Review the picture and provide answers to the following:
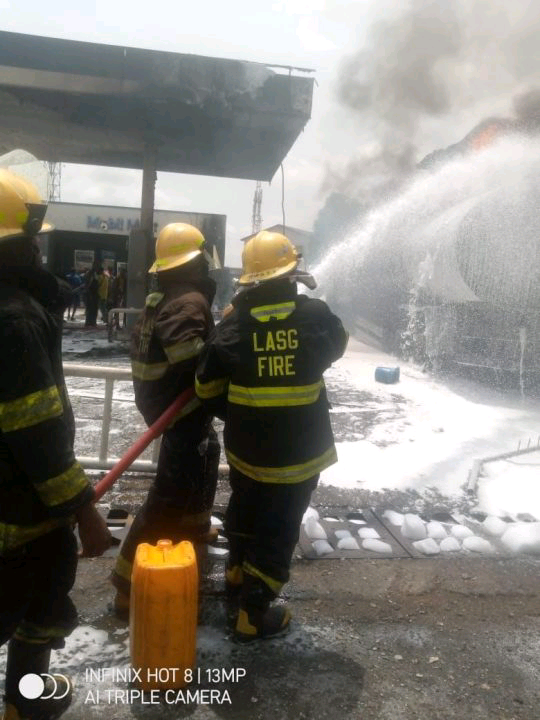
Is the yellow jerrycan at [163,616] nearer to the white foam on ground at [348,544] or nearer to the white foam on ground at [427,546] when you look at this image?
the white foam on ground at [348,544]

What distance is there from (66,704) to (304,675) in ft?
3.06

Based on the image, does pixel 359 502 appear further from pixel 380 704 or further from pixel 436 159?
pixel 436 159

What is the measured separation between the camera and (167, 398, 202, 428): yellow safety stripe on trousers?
2713mm

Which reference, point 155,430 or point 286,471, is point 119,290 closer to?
point 155,430

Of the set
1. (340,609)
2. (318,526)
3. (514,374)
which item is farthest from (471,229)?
(340,609)

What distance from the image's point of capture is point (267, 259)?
258 centimetres

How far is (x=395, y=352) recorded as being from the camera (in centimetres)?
1222

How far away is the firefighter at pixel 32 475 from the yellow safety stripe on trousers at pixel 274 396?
29.8 inches

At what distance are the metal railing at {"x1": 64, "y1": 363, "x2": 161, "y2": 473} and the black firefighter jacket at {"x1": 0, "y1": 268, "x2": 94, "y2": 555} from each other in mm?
2112

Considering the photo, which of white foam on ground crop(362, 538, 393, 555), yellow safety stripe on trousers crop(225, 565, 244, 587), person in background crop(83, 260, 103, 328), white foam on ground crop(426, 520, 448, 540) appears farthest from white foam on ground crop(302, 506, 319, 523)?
person in background crop(83, 260, 103, 328)

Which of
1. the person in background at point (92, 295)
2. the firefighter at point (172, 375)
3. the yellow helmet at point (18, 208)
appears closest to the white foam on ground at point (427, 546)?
the firefighter at point (172, 375)

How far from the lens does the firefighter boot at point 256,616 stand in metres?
2.48

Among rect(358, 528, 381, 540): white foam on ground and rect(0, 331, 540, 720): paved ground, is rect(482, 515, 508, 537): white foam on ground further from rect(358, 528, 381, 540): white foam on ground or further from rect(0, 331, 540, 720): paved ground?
rect(358, 528, 381, 540): white foam on ground

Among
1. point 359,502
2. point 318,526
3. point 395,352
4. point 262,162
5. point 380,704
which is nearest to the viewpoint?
point 380,704
